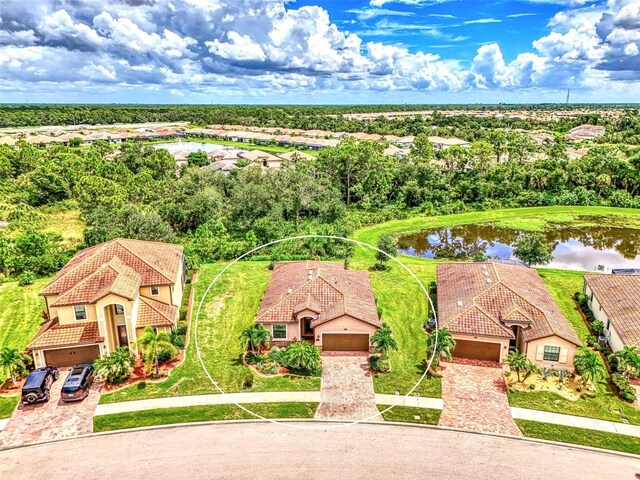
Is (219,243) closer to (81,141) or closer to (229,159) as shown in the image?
(229,159)

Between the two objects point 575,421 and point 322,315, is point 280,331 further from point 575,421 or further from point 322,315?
point 575,421

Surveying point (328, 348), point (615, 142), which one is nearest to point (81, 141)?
point (328, 348)

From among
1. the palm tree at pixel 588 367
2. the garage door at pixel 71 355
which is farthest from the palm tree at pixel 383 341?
the garage door at pixel 71 355

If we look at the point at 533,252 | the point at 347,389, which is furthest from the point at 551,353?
the point at 533,252

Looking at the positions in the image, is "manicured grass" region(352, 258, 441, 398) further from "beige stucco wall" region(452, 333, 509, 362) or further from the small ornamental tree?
the small ornamental tree

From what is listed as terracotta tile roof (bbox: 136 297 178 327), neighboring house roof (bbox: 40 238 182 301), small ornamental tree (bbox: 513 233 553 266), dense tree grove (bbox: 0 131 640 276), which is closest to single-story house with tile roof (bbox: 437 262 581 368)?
small ornamental tree (bbox: 513 233 553 266)

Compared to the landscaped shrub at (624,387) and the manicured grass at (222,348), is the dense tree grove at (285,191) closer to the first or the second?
the manicured grass at (222,348)
